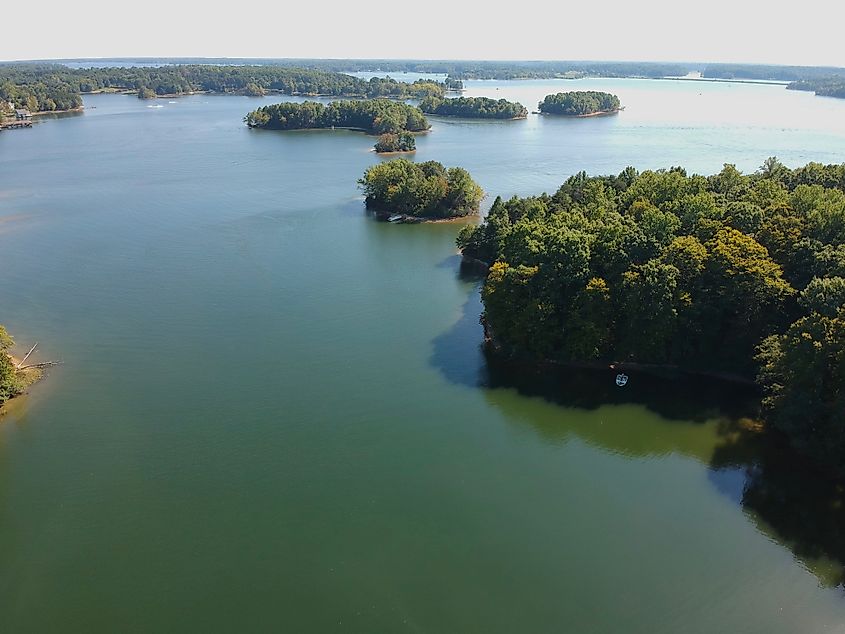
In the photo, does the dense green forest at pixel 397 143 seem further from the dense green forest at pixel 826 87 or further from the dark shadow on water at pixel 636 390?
the dense green forest at pixel 826 87

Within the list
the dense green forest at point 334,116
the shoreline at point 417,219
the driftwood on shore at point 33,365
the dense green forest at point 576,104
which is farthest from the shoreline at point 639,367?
the dense green forest at point 576,104

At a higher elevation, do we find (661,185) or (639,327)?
(661,185)

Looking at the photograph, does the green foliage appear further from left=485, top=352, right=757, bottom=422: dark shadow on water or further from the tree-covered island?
the tree-covered island

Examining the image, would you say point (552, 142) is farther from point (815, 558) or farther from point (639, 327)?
point (815, 558)

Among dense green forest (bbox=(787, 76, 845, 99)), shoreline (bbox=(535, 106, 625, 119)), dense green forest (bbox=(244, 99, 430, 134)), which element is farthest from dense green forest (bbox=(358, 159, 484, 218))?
dense green forest (bbox=(787, 76, 845, 99))

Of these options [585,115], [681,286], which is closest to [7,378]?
[681,286]

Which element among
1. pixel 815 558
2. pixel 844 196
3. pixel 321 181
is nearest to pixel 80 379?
pixel 815 558
